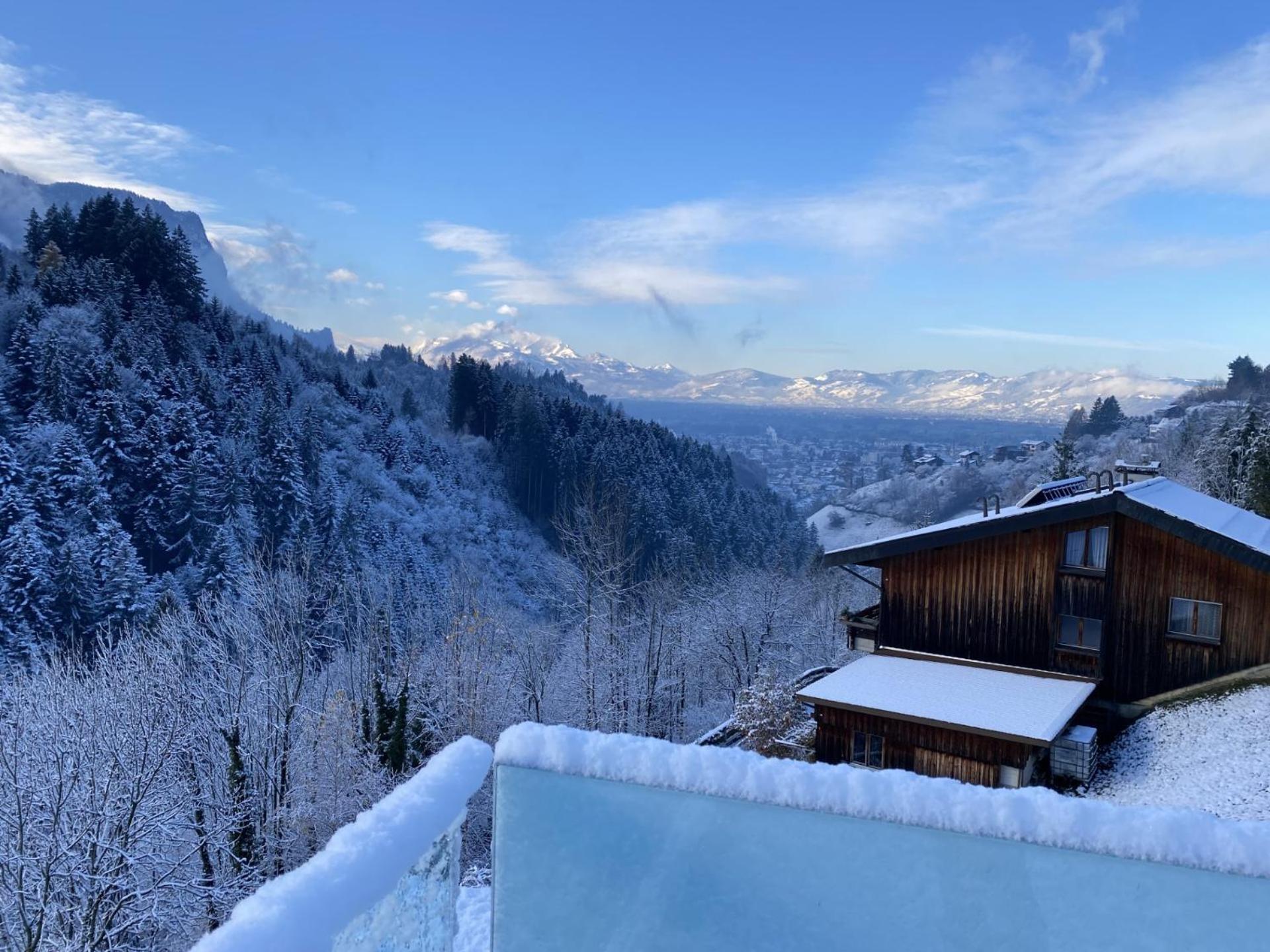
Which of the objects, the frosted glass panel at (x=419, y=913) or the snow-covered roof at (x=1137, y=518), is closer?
the frosted glass panel at (x=419, y=913)

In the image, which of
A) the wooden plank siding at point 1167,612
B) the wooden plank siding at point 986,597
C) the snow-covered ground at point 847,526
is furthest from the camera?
the snow-covered ground at point 847,526

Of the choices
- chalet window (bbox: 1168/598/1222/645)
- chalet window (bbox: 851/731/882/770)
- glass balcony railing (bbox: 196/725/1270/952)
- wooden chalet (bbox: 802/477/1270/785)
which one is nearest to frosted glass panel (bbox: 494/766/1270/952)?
glass balcony railing (bbox: 196/725/1270/952)

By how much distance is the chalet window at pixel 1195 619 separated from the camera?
13.6 m

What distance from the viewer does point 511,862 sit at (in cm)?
362

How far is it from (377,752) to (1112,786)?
16367 millimetres

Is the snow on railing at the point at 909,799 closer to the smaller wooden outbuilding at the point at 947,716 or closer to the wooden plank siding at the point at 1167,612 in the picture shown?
the smaller wooden outbuilding at the point at 947,716

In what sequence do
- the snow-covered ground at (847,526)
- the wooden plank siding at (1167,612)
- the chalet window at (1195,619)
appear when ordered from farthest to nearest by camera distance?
the snow-covered ground at (847,526), the chalet window at (1195,619), the wooden plank siding at (1167,612)

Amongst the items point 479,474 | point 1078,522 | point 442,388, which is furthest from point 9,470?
point 442,388

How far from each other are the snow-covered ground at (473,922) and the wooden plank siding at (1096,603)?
427 inches

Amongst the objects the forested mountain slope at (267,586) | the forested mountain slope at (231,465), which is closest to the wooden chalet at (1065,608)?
the forested mountain slope at (267,586)

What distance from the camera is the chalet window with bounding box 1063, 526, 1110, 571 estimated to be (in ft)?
46.9

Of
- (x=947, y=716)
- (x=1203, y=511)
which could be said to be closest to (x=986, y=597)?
(x=947, y=716)

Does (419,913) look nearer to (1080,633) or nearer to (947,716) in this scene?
(947,716)

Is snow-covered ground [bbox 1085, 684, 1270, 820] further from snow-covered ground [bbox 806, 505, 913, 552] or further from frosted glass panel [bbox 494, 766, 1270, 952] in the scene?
snow-covered ground [bbox 806, 505, 913, 552]
